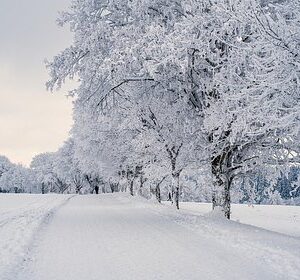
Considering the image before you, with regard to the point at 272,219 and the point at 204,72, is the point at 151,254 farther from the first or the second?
the point at 272,219

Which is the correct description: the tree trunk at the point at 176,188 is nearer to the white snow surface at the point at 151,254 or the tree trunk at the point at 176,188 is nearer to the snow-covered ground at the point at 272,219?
the snow-covered ground at the point at 272,219

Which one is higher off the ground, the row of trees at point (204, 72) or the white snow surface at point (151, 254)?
the row of trees at point (204, 72)

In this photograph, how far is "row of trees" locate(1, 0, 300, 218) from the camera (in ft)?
27.8

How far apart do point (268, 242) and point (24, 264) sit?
17.9 ft

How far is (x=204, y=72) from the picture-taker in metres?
16.5

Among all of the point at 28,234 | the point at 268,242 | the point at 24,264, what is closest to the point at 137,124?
the point at 28,234

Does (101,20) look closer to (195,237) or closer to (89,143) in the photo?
(195,237)

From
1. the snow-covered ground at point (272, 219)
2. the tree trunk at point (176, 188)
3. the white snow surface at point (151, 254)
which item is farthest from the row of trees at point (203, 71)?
the tree trunk at point (176, 188)

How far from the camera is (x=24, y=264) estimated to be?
8.59 metres

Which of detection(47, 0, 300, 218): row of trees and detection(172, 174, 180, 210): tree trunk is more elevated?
detection(47, 0, 300, 218): row of trees

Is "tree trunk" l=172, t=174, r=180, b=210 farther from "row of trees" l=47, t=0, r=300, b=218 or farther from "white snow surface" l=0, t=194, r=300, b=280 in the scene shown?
"white snow surface" l=0, t=194, r=300, b=280

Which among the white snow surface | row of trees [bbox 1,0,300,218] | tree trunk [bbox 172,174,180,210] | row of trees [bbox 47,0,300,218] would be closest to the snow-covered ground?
tree trunk [bbox 172,174,180,210]

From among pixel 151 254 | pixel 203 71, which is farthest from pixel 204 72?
pixel 151 254

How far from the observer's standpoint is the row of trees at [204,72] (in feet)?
27.8
